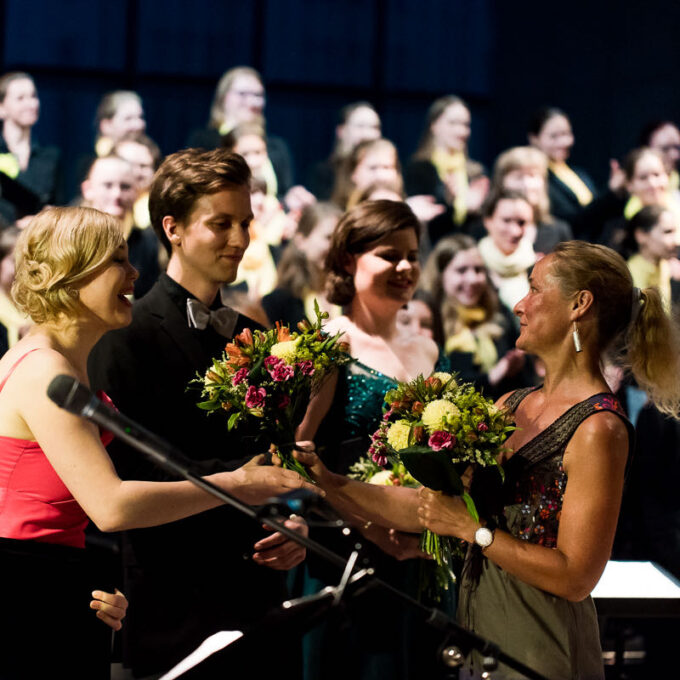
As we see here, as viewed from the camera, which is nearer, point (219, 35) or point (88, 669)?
point (88, 669)

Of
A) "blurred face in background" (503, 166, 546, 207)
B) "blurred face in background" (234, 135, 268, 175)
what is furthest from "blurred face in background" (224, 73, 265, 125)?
"blurred face in background" (503, 166, 546, 207)

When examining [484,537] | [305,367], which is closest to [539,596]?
[484,537]

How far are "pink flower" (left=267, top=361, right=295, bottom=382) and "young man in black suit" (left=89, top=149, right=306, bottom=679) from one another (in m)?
0.23

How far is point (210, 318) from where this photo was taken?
3.07m

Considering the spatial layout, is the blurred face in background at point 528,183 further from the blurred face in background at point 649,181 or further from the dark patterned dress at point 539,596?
the dark patterned dress at point 539,596

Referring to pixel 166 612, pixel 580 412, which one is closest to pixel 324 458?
pixel 166 612

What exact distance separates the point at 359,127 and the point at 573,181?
1.78m

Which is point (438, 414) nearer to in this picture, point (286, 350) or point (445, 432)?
point (445, 432)

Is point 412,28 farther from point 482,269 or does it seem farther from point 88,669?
point 88,669

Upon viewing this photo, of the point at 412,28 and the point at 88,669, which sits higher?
the point at 412,28

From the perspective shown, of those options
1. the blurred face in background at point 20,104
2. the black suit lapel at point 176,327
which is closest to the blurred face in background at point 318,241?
the blurred face in background at point 20,104

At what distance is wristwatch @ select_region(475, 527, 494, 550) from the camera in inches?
95.4

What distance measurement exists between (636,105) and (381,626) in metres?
6.63

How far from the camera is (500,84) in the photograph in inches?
362
